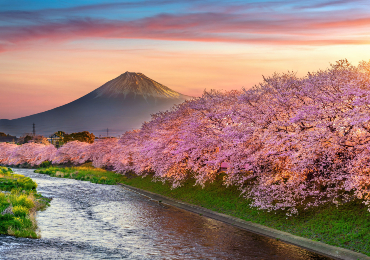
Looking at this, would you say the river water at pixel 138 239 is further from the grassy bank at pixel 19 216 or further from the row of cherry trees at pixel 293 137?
the row of cherry trees at pixel 293 137

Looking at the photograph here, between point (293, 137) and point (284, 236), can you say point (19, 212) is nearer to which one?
point (284, 236)

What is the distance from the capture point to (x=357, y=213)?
20078 mm

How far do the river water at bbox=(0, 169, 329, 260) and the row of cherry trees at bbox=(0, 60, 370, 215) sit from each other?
4322 millimetres

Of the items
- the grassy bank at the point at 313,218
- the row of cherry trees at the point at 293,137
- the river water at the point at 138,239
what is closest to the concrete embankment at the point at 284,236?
the grassy bank at the point at 313,218

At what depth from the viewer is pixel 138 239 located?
21.2 m

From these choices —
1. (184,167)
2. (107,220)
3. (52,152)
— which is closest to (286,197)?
(107,220)

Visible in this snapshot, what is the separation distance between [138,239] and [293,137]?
1116 cm

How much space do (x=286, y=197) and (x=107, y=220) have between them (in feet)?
43.4

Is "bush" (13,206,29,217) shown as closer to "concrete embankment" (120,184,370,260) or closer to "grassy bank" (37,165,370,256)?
"concrete embankment" (120,184,370,260)

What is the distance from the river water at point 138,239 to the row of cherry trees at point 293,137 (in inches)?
170

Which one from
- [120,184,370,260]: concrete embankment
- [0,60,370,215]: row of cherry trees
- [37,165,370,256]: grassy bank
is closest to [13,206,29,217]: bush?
[120,184,370,260]: concrete embankment

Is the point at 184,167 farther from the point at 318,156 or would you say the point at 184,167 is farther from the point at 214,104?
the point at 318,156

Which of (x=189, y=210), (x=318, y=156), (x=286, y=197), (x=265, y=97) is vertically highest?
(x=265, y=97)

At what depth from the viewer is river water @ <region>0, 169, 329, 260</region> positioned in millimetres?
17688
